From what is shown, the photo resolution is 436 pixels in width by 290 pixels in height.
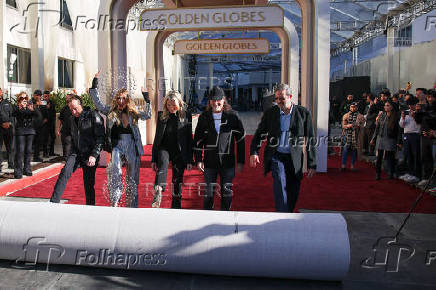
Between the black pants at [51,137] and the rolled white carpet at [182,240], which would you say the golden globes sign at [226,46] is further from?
the rolled white carpet at [182,240]

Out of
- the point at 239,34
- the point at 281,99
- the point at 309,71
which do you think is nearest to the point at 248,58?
the point at 239,34

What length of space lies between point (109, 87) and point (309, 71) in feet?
14.4

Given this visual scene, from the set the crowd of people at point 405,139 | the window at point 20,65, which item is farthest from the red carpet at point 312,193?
the window at point 20,65

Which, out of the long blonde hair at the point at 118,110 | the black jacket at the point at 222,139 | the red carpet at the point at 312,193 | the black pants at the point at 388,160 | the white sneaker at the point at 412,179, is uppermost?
the long blonde hair at the point at 118,110

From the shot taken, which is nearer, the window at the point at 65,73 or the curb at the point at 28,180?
the curb at the point at 28,180

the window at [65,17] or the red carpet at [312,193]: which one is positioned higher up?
the window at [65,17]

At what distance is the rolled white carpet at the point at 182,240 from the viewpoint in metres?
3.48

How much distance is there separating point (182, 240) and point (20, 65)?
13063mm

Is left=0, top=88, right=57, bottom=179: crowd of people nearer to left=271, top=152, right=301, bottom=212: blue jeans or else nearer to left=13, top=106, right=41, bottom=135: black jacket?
left=13, top=106, right=41, bottom=135: black jacket

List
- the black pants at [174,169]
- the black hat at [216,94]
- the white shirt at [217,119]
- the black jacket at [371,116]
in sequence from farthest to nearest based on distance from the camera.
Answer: the black jacket at [371,116]
the black pants at [174,169]
the white shirt at [217,119]
the black hat at [216,94]

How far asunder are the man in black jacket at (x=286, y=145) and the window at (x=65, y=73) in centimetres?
1368

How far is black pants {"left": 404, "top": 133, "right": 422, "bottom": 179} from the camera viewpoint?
786 cm

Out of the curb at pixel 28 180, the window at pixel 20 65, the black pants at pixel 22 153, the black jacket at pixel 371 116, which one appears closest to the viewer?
the curb at pixel 28 180

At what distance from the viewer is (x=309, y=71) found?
9195mm
